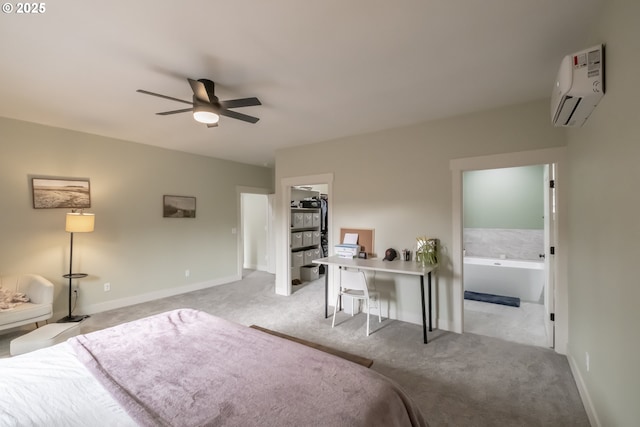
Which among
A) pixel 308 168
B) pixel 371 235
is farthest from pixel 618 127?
pixel 308 168

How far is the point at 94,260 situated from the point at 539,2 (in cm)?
543

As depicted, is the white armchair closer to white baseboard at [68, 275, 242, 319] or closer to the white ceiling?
white baseboard at [68, 275, 242, 319]

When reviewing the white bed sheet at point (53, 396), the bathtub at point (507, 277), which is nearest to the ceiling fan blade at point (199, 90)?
the white bed sheet at point (53, 396)

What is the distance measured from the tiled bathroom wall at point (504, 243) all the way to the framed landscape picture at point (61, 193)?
6.25m

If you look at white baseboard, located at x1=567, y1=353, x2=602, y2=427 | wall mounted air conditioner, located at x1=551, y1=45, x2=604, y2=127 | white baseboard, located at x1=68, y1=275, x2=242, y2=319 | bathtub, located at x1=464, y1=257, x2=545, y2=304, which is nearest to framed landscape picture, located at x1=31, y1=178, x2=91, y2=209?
white baseboard, located at x1=68, y1=275, x2=242, y2=319

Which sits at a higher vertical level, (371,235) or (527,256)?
(371,235)

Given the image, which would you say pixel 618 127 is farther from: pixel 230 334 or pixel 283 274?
pixel 283 274

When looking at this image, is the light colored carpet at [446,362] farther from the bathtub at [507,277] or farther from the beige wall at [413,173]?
the bathtub at [507,277]

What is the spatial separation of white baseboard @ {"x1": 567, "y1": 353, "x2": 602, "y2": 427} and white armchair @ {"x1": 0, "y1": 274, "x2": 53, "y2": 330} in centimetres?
497

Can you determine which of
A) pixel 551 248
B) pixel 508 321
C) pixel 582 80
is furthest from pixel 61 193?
pixel 508 321

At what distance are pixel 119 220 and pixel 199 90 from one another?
3.10 metres

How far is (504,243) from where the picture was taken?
16.2ft

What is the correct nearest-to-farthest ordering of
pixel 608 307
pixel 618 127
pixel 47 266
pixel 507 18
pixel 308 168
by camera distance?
pixel 618 127
pixel 608 307
pixel 507 18
pixel 47 266
pixel 308 168

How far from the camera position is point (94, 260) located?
13.2 feet
